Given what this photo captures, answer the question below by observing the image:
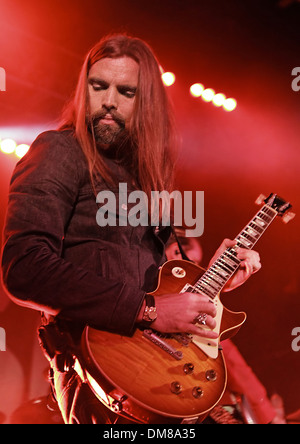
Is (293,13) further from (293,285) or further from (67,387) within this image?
(67,387)

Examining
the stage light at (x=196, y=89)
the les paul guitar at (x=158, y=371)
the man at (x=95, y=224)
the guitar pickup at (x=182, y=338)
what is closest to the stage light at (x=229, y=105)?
the stage light at (x=196, y=89)

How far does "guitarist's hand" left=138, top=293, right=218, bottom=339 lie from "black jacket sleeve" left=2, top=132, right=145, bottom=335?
4.6 inches

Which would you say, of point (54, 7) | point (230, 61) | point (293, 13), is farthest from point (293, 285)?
point (54, 7)

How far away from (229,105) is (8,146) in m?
2.61

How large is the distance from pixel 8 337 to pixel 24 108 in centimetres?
228

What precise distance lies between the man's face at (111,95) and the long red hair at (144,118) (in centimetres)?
3

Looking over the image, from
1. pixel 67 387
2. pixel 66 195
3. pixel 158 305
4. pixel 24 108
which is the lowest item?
pixel 67 387

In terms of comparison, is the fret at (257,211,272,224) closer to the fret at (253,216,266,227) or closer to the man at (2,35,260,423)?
the fret at (253,216,266,227)

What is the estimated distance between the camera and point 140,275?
1952 millimetres

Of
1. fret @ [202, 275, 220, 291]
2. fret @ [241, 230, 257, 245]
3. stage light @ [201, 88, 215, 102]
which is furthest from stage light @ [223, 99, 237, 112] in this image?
fret @ [202, 275, 220, 291]

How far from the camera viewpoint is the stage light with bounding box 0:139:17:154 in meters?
3.96

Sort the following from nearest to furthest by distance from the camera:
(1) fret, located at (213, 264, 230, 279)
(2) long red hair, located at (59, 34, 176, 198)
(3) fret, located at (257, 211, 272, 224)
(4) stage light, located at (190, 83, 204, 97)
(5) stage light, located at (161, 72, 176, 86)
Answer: (1) fret, located at (213, 264, 230, 279) < (2) long red hair, located at (59, 34, 176, 198) < (3) fret, located at (257, 211, 272, 224) < (5) stage light, located at (161, 72, 176, 86) < (4) stage light, located at (190, 83, 204, 97)

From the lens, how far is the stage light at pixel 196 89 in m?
4.72

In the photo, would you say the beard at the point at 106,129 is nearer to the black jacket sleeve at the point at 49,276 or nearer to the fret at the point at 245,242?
the black jacket sleeve at the point at 49,276
